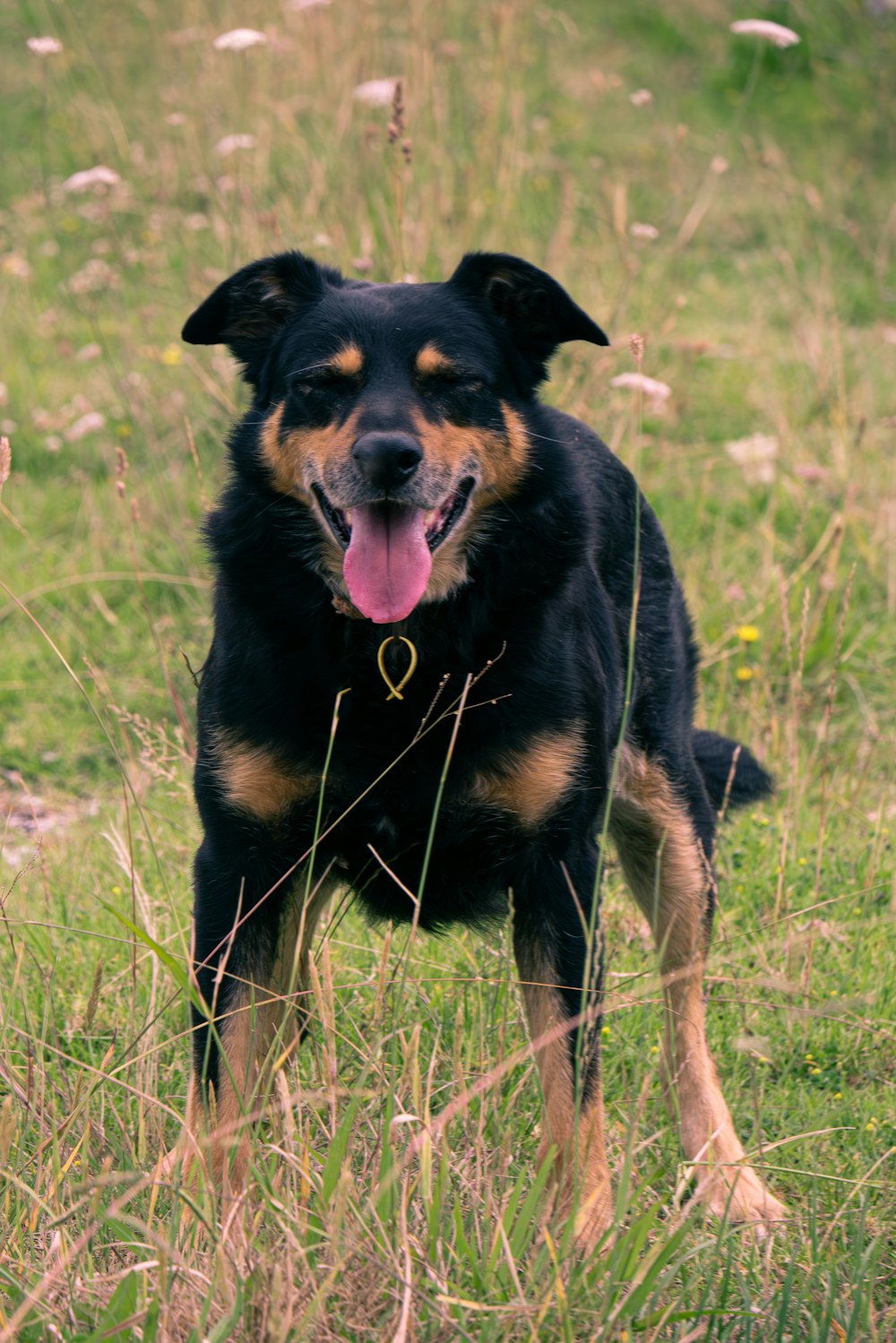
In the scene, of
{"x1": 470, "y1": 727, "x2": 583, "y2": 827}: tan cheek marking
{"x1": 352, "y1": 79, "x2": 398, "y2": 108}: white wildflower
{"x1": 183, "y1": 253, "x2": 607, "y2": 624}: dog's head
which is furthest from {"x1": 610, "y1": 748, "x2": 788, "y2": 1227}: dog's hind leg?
{"x1": 352, "y1": 79, "x2": 398, "y2": 108}: white wildflower

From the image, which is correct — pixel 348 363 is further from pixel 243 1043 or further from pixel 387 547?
pixel 243 1043

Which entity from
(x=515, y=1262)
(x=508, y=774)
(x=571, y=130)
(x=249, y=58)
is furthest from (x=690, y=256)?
(x=515, y=1262)

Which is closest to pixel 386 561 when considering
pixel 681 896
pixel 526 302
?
pixel 526 302

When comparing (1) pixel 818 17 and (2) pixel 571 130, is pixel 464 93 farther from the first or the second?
(1) pixel 818 17

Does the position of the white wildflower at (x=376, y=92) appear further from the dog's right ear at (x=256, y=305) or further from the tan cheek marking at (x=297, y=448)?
the tan cheek marking at (x=297, y=448)

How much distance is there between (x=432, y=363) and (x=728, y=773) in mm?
1520

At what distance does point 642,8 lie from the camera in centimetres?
1171

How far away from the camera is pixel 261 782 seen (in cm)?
278

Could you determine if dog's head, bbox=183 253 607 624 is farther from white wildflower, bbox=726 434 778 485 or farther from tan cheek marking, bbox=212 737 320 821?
white wildflower, bbox=726 434 778 485

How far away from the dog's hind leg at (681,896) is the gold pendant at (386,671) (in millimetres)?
763

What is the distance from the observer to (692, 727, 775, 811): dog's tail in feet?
13.0

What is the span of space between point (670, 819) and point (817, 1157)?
86 cm

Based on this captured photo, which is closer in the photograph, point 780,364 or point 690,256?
point 780,364

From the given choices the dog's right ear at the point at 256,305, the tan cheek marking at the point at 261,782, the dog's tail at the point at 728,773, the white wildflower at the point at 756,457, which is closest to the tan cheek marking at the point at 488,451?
the dog's right ear at the point at 256,305
